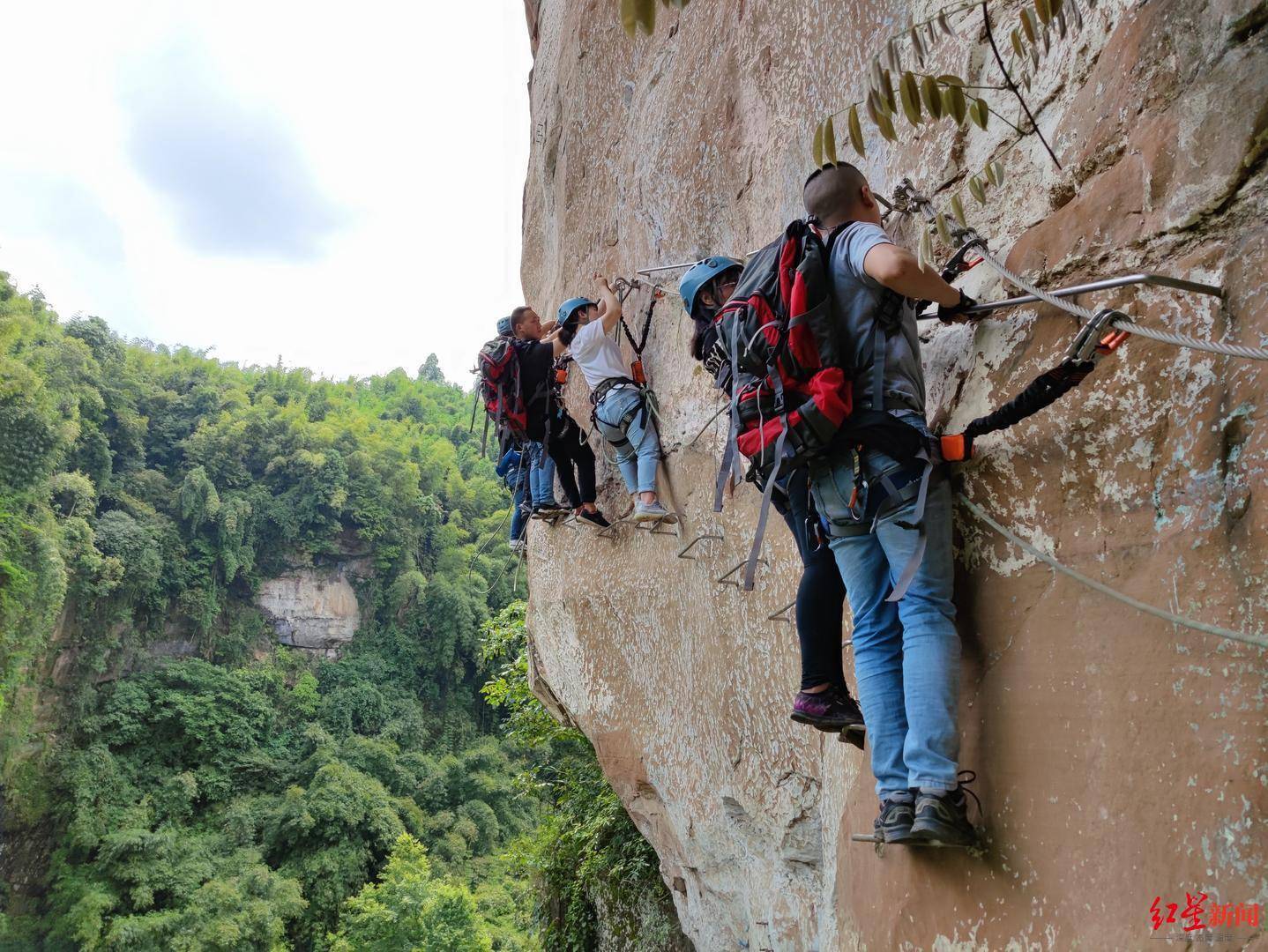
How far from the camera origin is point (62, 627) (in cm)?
2938

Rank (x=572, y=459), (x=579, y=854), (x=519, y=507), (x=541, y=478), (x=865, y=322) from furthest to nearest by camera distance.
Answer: (x=579, y=854), (x=519, y=507), (x=541, y=478), (x=572, y=459), (x=865, y=322)

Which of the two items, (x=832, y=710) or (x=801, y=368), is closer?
(x=801, y=368)

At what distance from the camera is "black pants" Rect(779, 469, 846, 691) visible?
2525 millimetres

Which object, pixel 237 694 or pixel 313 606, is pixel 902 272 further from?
pixel 313 606

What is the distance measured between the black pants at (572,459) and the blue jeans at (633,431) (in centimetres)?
69

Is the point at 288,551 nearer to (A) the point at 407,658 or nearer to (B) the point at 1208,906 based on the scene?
(A) the point at 407,658

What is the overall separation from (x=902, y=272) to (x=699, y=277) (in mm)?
1420

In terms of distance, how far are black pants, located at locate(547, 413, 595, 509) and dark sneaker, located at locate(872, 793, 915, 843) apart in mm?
3714

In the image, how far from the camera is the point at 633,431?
491 cm

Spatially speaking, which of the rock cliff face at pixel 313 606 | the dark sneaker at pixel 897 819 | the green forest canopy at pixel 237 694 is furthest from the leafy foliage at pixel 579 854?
the rock cliff face at pixel 313 606

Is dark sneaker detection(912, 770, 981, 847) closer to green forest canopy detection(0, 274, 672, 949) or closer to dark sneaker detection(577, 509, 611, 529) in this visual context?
dark sneaker detection(577, 509, 611, 529)

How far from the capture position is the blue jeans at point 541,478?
5992 millimetres

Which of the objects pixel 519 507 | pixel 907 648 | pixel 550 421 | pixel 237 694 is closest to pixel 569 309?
pixel 550 421

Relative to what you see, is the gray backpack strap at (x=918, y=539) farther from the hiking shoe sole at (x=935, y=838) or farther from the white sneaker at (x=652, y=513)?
the white sneaker at (x=652, y=513)
